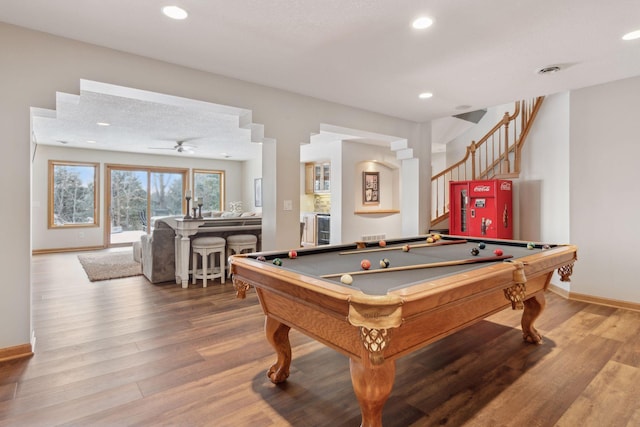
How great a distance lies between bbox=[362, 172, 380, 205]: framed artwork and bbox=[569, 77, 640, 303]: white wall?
4.17m

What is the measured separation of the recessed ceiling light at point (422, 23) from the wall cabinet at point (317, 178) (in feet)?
17.4

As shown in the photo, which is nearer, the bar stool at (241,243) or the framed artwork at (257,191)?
the bar stool at (241,243)

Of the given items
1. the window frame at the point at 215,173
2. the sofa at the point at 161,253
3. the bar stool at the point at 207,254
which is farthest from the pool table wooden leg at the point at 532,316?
the window frame at the point at 215,173

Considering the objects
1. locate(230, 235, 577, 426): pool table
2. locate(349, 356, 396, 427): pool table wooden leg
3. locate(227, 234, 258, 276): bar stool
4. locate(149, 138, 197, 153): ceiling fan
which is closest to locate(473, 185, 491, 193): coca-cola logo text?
locate(230, 235, 577, 426): pool table

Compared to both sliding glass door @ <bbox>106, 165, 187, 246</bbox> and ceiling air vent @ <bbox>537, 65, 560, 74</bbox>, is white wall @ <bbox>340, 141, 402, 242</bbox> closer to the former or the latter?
ceiling air vent @ <bbox>537, 65, 560, 74</bbox>

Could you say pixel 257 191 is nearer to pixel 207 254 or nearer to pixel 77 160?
pixel 77 160

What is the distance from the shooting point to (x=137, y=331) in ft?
9.78

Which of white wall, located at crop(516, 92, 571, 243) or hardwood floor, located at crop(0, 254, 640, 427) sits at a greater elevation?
white wall, located at crop(516, 92, 571, 243)

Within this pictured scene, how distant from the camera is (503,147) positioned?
546 centimetres

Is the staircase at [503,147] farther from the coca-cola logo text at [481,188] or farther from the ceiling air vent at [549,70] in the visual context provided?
the ceiling air vent at [549,70]

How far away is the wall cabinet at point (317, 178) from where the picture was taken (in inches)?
313

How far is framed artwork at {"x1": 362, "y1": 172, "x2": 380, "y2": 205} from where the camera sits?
25.0 feet

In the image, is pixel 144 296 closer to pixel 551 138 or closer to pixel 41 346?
pixel 41 346

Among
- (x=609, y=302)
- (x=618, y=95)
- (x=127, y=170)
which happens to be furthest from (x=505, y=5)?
(x=127, y=170)
